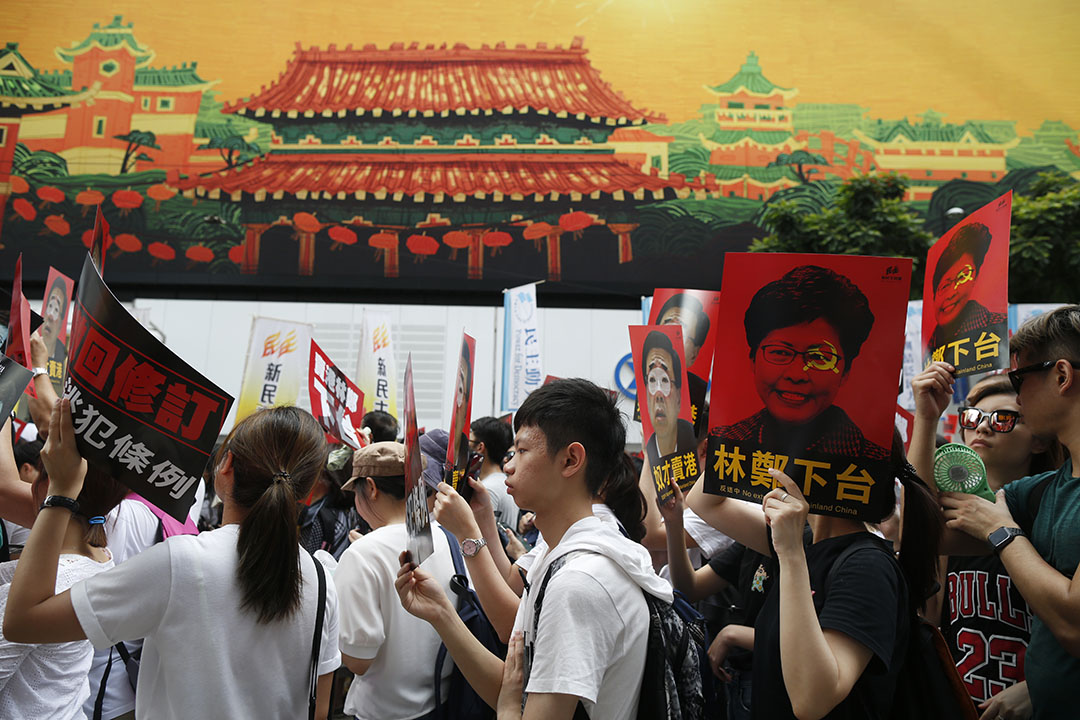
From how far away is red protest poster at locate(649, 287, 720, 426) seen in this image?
Result: 3.46 meters

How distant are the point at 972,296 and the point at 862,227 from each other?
710 cm

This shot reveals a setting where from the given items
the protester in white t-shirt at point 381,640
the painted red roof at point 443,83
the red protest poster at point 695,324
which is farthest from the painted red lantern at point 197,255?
the protester in white t-shirt at point 381,640

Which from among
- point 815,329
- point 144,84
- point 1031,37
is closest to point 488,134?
point 144,84

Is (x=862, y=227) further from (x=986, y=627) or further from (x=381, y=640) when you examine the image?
(x=381, y=640)

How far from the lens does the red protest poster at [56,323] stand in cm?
297

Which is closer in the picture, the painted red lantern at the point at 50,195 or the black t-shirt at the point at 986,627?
the black t-shirt at the point at 986,627

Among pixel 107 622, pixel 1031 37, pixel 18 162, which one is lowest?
pixel 107 622

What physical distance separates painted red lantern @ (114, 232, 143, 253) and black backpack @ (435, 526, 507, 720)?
10696 mm

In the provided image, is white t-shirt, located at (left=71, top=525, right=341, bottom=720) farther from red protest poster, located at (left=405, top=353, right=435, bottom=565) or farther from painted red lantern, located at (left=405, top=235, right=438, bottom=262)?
painted red lantern, located at (left=405, top=235, right=438, bottom=262)

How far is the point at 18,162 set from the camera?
11656 millimetres

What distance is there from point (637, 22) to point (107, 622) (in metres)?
12.9

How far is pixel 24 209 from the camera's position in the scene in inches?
451

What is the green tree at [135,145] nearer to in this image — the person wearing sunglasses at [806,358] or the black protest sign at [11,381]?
the black protest sign at [11,381]

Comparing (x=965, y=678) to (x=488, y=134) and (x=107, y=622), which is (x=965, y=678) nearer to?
(x=107, y=622)
